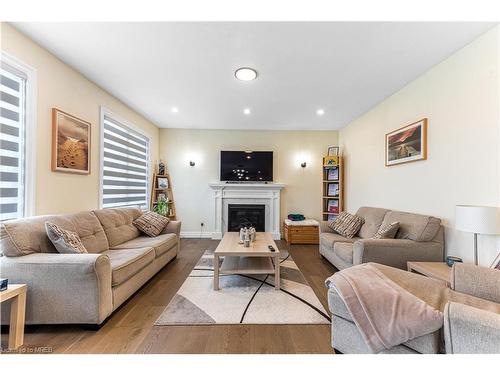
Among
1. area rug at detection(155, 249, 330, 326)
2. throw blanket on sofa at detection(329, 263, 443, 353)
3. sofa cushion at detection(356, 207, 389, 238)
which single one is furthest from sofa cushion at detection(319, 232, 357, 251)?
throw blanket on sofa at detection(329, 263, 443, 353)

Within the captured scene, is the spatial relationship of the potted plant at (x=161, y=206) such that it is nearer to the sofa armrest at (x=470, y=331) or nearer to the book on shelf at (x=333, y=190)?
the book on shelf at (x=333, y=190)

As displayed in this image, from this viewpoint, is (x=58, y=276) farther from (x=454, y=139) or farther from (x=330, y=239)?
(x=454, y=139)

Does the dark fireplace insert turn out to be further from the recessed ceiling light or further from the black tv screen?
the recessed ceiling light

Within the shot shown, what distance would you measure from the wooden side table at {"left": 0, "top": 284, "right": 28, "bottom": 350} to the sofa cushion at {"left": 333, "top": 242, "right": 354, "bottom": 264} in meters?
3.02

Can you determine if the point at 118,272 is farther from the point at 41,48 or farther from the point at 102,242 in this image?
the point at 41,48

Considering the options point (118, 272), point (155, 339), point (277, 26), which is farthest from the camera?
point (118, 272)

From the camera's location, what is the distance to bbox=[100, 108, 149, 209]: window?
340 centimetres

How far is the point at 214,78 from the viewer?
9.11ft

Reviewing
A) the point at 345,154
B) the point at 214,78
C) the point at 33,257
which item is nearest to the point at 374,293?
Answer: the point at 33,257

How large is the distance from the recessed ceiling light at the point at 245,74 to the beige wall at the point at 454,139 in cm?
207

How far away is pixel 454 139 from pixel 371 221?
4.82ft

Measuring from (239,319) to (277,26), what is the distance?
256 centimetres

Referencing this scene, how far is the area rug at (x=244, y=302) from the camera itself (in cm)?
194

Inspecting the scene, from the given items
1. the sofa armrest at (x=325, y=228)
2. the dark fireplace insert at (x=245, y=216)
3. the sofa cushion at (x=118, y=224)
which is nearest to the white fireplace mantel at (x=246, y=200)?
the dark fireplace insert at (x=245, y=216)
